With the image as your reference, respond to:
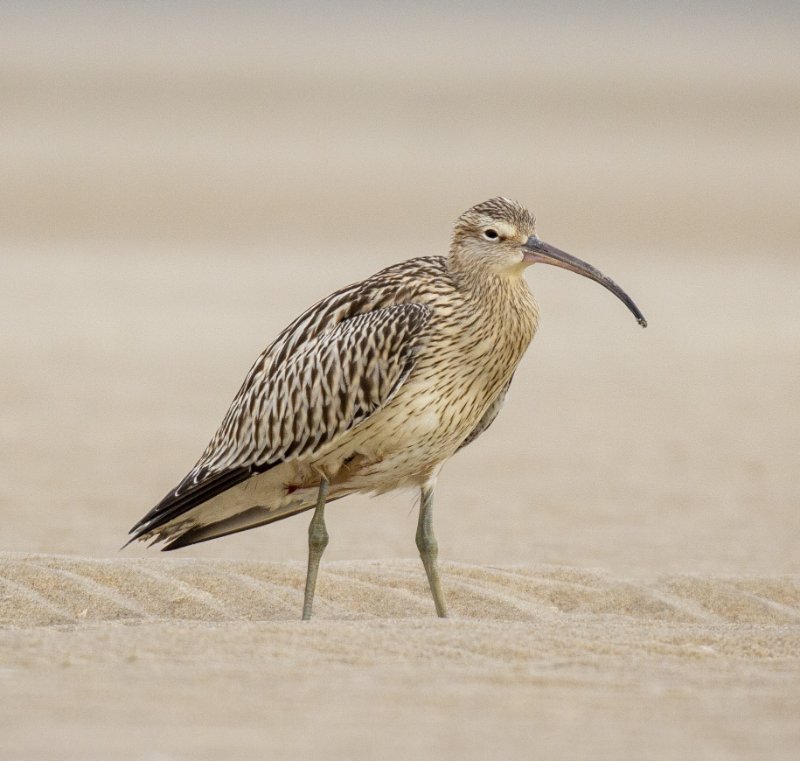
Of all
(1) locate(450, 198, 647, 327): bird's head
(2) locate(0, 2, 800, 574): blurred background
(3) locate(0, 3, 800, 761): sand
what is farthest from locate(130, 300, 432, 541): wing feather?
(2) locate(0, 2, 800, 574): blurred background

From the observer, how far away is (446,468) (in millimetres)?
12133

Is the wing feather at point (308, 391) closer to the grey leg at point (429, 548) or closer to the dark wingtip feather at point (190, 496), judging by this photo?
the dark wingtip feather at point (190, 496)

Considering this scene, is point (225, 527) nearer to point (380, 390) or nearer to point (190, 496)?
point (190, 496)

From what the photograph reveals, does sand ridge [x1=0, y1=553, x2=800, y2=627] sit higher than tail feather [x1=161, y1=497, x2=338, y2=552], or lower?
lower

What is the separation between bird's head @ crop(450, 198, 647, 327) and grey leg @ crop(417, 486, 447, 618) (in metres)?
0.93

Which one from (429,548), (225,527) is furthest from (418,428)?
(225,527)

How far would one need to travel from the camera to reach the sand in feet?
14.6

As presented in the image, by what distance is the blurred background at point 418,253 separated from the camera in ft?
34.4

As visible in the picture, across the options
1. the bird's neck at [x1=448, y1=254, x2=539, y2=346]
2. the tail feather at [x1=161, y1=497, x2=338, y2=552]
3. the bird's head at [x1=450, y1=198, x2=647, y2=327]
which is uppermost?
the bird's head at [x1=450, y1=198, x2=647, y2=327]

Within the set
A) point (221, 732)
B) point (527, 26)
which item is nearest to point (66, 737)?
point (221, 732)

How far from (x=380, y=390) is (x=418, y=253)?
805 inches

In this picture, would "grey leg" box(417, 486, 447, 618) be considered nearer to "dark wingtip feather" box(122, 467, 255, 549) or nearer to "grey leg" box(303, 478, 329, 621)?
"grey leg" box(303, 478, 329, 621)

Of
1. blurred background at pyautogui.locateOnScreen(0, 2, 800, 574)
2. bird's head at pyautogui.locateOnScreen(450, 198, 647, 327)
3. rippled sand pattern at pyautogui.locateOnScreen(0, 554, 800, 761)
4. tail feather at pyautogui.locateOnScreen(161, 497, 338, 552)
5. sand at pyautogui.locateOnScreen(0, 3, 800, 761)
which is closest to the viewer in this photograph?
rippled sand pattern at pyautogui.locateOnScreen(0, 554, 800, 761)

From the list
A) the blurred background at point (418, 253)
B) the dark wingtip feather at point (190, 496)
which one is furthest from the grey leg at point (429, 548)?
the blurred background at point (418, 253)
